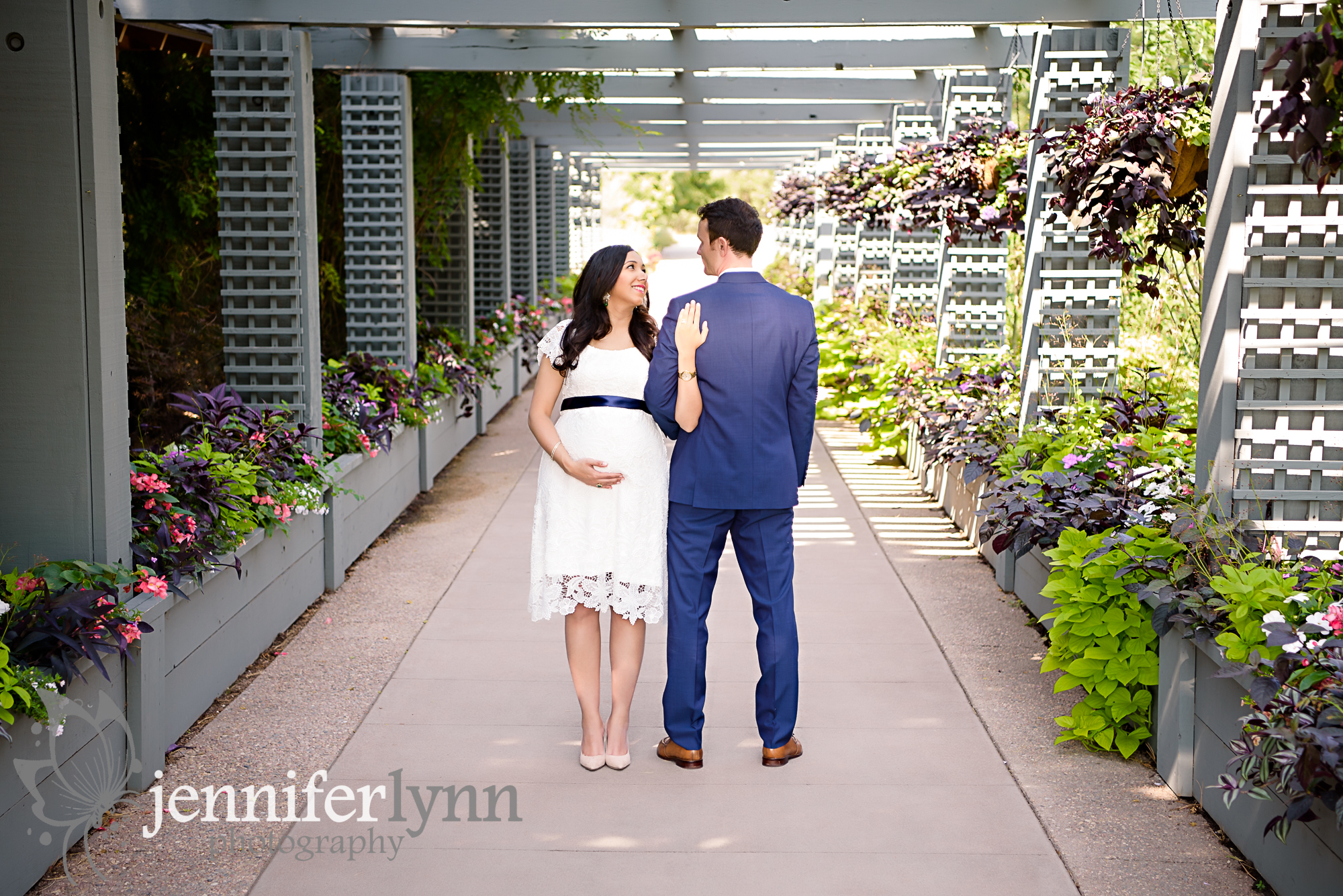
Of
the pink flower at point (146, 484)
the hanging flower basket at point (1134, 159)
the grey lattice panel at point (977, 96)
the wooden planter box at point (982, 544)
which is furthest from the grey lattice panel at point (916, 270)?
the pink flower at point (146, 484)

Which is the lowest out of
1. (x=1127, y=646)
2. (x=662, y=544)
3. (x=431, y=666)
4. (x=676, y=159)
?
(x=431, y=666)

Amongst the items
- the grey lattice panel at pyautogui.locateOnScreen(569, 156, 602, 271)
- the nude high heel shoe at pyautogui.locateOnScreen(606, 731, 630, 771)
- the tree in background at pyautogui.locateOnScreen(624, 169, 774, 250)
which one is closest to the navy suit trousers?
the nude high heel shoe at pyautogui.locateOnScreen(606, 731, 630, 771)

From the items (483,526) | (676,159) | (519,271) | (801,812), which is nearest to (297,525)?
(483,526)

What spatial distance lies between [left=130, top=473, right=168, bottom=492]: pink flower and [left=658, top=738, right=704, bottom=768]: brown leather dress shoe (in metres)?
1.87

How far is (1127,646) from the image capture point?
157 inches

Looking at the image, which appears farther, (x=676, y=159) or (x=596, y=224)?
(x=596, y=224)

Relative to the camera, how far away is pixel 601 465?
380 centimetres

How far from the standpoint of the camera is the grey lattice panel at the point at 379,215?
8.04 meters

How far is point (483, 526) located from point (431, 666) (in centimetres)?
260

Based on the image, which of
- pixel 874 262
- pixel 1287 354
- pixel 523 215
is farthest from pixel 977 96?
pixel 523 215

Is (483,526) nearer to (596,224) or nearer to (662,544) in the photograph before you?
(662,544)

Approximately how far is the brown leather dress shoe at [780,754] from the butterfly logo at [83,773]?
1.93 metres

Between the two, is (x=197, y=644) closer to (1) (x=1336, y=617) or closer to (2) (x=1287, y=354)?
A: (1) (x=1336, y=617)

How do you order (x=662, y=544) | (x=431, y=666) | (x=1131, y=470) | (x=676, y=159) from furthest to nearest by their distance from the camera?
(x=676, y=159) < (x=431, y=666) < (x=1131, y=470) < (x=662, y=544)
